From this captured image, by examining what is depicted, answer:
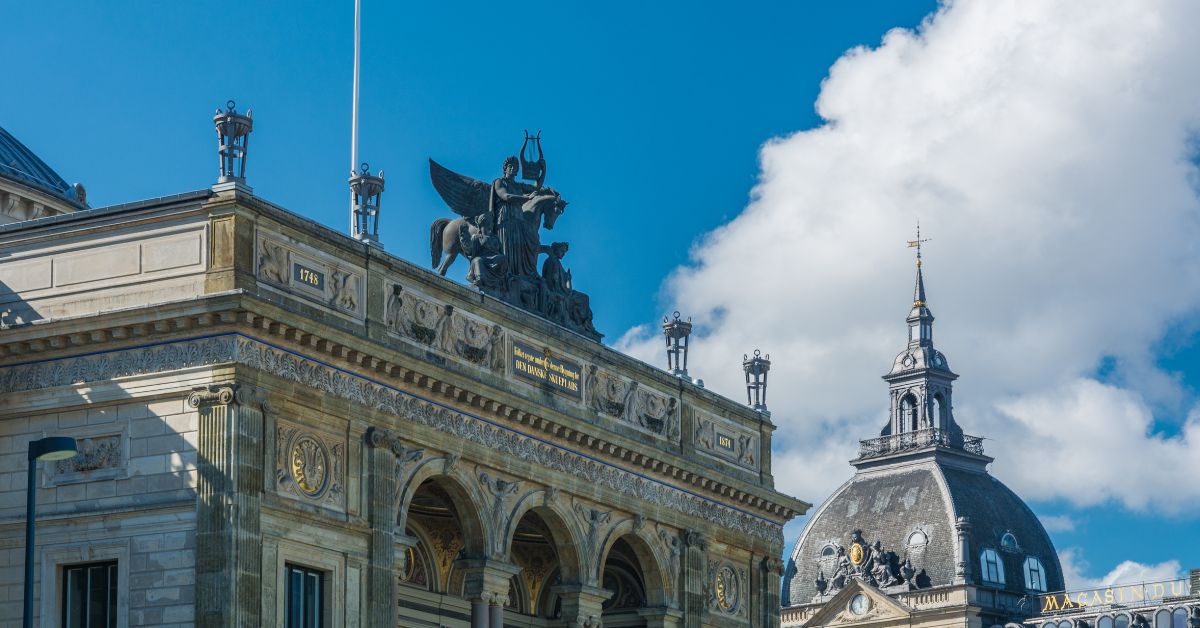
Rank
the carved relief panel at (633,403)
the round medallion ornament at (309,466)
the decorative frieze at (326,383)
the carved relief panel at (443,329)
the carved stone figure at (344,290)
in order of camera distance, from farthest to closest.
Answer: the carved relief panel at (633,403) → the carved relief panel at (443,329) → the carved stone figure at (344,290) → the round medallion ornament at (309,466) → the decorative frieze at (326,383)

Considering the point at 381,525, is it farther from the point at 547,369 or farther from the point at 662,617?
the point at 662,617

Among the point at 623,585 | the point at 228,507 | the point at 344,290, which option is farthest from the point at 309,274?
the point at 623,585

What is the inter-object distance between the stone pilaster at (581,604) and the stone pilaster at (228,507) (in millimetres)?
13873

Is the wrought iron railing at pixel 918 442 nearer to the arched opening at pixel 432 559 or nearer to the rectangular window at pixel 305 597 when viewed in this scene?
the arched opening at pixel 432 559

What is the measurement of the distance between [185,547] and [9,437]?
201 inches

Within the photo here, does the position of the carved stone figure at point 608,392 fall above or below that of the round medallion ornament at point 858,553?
below

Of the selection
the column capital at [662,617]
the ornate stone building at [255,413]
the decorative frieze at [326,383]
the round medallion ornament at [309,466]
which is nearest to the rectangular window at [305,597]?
the ornate stone building at [255,413]

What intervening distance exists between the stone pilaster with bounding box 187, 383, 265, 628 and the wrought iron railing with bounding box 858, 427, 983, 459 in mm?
104850

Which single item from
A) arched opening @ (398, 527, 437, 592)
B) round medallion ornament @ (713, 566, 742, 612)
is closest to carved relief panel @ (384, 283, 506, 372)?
arched opening @ (398, 527, 437, 592)

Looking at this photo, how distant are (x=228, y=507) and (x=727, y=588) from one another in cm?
2254

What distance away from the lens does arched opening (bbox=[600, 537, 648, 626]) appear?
214 ft

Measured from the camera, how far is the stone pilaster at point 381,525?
52281mm

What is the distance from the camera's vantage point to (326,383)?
51438 mm

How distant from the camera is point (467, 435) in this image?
56.2m
